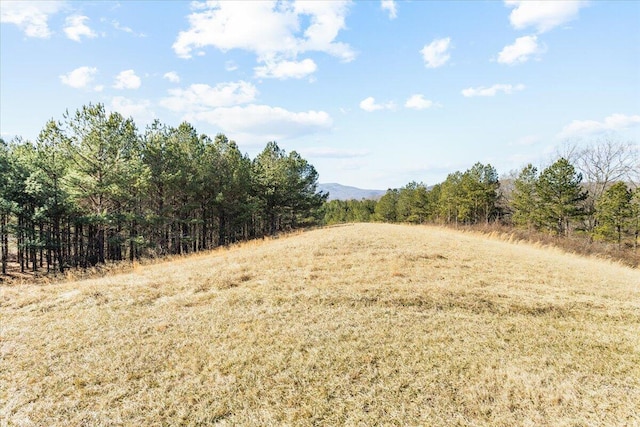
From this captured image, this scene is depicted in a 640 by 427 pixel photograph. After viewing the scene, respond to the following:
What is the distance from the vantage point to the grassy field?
11.6ft

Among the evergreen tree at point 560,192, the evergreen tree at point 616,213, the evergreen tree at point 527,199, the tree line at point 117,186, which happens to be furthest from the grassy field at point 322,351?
the evergreen tree at point 527,199

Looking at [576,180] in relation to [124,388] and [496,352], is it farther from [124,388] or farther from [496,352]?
[124,388]

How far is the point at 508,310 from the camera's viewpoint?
257 inches

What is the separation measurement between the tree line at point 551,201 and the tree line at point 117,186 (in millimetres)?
23255

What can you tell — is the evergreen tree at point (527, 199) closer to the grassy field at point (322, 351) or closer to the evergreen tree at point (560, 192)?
the evergreen tree at point (560, 192)

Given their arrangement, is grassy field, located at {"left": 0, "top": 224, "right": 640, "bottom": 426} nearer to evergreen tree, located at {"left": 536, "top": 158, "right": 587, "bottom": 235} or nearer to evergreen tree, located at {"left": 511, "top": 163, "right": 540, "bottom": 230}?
evergreen tree, located at {"left": 536, "top": 158, "right": 587, "bottom": 235}

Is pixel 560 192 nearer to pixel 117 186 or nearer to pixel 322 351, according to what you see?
pixel 322 351

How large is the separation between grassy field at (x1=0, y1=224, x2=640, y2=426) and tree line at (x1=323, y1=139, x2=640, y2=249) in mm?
22551

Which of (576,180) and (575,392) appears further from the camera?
(576,180)

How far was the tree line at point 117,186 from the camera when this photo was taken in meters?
17.2

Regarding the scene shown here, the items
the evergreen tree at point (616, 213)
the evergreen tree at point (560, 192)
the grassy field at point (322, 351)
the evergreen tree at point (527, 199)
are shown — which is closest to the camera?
the grassy field at point (322, 351)

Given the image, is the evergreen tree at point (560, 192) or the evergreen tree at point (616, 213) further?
the evergreen tree at point (560, 192)

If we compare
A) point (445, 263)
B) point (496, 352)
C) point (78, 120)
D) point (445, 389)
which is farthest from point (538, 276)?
point (78, 120)

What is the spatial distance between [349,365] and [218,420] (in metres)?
1.81
